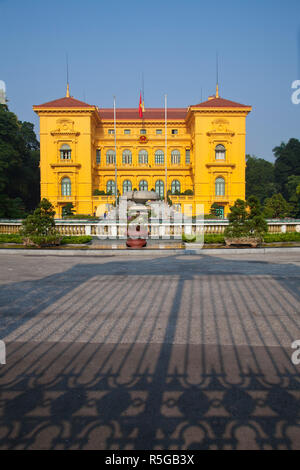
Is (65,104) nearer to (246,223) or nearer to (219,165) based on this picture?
(219,165)

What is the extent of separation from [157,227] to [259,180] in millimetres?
65408

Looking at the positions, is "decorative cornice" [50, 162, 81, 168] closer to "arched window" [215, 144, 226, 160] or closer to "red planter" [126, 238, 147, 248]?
"arched window" [215, 144, 226, 160]

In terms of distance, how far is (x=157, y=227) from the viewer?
71.2ft

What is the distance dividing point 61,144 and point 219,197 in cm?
2317

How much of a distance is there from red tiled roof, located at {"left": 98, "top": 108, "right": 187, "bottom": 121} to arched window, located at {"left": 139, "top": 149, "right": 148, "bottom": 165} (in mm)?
4912

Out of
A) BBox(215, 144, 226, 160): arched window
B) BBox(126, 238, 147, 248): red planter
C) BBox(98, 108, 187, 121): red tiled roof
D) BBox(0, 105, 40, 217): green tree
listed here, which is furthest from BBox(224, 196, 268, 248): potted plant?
BBox(98, 108, 187, 121): red tiled roof

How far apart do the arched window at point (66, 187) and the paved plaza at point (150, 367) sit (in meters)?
Answer: 42.0

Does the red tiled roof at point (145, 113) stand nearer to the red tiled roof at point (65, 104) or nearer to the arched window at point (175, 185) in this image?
the red tiled roof at point (65, 104)

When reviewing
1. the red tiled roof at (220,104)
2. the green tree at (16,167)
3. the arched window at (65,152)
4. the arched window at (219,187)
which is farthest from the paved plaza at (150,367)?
the red tiled roof at (220,104)

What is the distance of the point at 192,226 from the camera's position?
20125mm

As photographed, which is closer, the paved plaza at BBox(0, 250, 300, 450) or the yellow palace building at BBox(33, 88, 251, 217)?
the paved plaza at BBox(0, 250, 300, 450)

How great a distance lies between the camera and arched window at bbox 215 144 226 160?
49.0 m

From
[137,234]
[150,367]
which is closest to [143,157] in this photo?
[137,234]

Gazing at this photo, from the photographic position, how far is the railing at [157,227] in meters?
20.2
